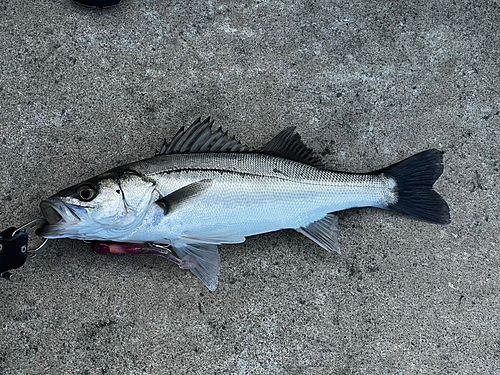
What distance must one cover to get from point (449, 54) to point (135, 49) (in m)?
2.07

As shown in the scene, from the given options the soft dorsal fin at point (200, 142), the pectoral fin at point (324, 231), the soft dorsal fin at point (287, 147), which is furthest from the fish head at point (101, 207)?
the pectoral fin at point (324, 231)

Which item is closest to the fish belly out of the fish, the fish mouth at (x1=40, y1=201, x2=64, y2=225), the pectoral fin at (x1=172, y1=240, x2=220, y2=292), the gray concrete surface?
the fish

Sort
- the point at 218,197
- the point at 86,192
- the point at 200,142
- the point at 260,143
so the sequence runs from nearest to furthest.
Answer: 1. the point at 86,192
2. the point at 218,197
3. the point at 200,142
4. the point at 260,143

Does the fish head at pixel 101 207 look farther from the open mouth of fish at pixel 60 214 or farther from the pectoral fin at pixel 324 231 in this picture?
the pectoral fin at pixel 324 231

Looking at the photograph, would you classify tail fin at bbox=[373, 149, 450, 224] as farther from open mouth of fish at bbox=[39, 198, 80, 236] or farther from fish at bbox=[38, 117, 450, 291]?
open mouth of fish at bbox=[39, 198, 80, 236]

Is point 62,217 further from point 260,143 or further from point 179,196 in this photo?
point 260,143

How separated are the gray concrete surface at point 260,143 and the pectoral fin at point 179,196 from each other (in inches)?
18.9

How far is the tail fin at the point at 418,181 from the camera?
2.36 metres

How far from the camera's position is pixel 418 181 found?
2361 mm

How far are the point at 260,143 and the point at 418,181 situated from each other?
96 centimetres

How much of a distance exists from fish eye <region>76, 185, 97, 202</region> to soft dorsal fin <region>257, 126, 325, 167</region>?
2.97ft

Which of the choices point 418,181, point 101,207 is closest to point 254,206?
point 101,207

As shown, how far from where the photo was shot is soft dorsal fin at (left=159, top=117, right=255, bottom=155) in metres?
2.28

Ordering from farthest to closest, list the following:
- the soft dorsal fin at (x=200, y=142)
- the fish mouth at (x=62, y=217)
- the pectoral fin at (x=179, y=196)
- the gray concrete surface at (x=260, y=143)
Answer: the gray concrete surface at (x=260, y=143), the soft dorsal fin at (x=200, y=142), the pectoral fin at (x=179, y=196), the fish mouth at (x=62, y=217)
